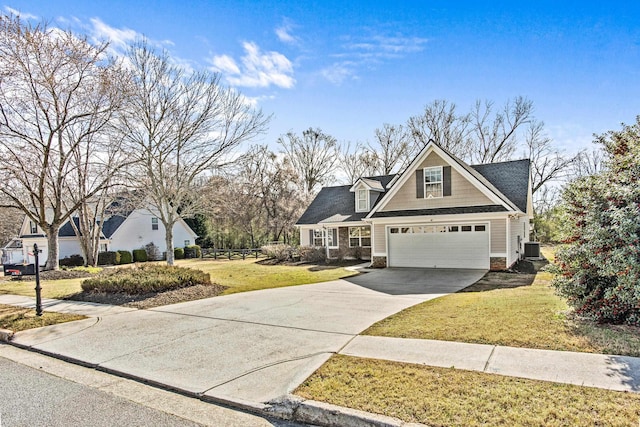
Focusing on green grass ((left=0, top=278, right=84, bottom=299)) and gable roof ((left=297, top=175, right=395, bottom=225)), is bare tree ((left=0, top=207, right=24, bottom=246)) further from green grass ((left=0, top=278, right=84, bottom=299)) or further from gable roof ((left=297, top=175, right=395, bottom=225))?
gable roof ((left=297, top=175, right=395, bottom=225))

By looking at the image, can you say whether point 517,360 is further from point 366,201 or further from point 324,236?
point 324,236

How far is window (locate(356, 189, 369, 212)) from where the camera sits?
965 inches

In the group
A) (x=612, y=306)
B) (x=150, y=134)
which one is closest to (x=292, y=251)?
(x=150, y=134)

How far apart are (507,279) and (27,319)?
15.1 m

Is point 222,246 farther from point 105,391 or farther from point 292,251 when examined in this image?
point 105,391

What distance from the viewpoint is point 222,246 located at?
1705 inches

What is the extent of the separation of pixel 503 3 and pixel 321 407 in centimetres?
1126

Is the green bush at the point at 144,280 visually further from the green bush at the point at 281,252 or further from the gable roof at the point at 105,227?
the gable roof at the point at 105,227

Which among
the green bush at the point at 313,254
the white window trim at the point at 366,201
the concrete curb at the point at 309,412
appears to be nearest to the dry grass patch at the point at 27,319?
the concrete curb at the point at 309,412

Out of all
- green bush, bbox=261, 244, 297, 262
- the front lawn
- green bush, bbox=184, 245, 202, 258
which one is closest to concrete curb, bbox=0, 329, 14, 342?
the front lawn

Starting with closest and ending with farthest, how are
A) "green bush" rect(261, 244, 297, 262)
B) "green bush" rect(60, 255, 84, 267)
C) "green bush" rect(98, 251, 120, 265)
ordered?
"green bush" rect(261, 244, 297, 262) → "green bush" rect(60, 255, 84, 267) → "green bush" rect(98, 251, 120, 265)

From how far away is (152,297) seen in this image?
1158 cm

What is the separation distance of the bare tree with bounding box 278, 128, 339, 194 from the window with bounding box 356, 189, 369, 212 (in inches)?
788

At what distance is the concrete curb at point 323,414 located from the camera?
12.6 feet
